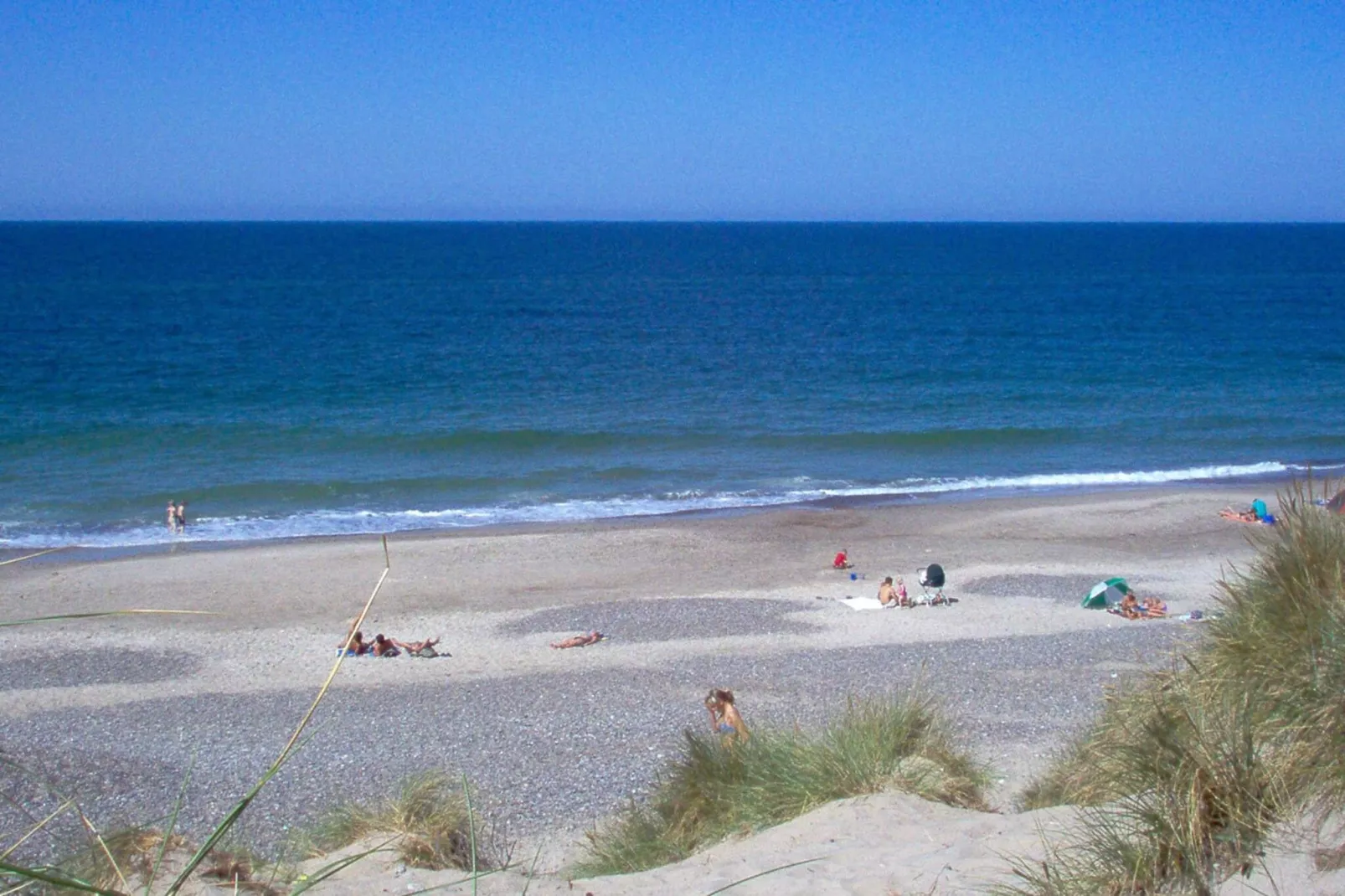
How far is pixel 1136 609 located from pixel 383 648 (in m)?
9.68

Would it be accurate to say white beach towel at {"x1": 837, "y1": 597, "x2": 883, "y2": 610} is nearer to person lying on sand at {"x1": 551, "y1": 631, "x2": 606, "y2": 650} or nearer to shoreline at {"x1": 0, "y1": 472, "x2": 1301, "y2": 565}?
person lying on sand at {"x1": 551, "y1": 631, "x2": 606, "y2": 650}

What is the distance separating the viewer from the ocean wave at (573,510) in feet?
67.1

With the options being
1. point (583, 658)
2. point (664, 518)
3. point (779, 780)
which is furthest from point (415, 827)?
point (664, 518)

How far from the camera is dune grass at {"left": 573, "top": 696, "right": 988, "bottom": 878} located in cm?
548

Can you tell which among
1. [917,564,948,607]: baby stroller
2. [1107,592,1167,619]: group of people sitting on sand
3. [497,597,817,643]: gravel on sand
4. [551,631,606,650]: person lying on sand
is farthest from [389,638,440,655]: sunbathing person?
[1107,592,1167,619]: group of people sitting on sand

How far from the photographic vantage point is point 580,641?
1373 centimetres

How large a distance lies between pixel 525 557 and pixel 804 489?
25.4ft

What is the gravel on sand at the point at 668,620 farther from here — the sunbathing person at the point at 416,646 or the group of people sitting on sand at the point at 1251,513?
the group of people sitting on sand at the point at 1251,513

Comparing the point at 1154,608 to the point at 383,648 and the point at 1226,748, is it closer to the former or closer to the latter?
the point at 383,648

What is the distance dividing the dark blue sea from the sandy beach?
2999 mm

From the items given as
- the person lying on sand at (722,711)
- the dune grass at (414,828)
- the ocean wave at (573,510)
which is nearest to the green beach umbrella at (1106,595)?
the ocean wave at (573,510)

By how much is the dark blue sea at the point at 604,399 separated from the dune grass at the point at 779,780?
53.2 feet

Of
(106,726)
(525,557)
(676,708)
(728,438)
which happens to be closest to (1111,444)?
(728,438)

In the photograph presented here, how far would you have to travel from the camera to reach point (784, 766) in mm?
5730
